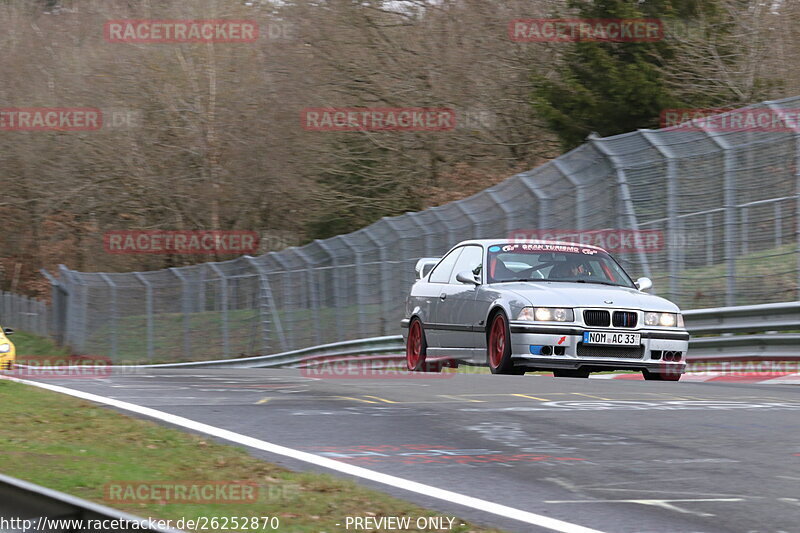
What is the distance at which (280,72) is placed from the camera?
3781 centimetres

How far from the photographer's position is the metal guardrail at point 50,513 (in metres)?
3.88

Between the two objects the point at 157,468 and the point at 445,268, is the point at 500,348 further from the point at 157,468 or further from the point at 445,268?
the point at 157,468

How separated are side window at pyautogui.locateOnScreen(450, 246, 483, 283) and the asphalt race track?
72.9 inches

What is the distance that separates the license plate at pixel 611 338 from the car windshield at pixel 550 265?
4.19ft

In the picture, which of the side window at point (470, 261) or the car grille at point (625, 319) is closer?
the car grille at point (625, 319)

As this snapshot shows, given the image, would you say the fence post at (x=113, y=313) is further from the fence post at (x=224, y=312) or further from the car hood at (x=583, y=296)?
Result: the car hood at (x=583, y=296)

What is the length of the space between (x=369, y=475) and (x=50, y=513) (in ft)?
7.42

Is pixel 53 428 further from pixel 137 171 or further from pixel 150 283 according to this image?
pixel 137 171

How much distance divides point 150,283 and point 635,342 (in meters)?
24.5

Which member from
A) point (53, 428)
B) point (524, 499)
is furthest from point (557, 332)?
point (524, 499)
